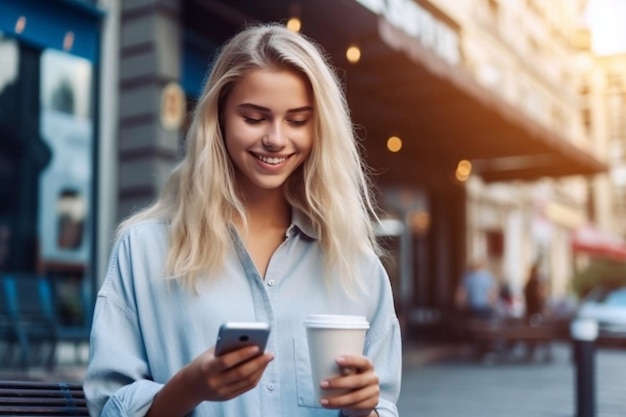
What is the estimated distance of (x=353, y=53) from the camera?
9891mm

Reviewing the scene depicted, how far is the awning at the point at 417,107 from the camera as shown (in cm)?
936

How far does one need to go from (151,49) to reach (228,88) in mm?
7781

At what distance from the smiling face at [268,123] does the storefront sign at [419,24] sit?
23.5 ft

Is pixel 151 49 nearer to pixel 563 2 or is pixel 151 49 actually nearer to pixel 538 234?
pixel 538 234

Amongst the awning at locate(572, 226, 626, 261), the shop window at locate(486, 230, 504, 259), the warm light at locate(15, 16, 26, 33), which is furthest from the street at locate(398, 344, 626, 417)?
the awning at locate(572, 226, 626, 261)

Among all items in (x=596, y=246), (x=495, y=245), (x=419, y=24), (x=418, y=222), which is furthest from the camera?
(x=596, y=246)

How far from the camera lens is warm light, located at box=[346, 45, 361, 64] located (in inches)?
385

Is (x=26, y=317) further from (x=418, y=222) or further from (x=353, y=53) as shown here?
(x=418, y=222)

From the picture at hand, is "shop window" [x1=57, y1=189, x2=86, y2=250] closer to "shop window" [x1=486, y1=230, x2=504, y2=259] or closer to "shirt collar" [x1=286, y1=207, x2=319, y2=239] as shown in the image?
"shirt collar" [x1=286, y1=207, x2=319, y2=239]

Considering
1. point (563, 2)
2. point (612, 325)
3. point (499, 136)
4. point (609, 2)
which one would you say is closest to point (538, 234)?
point (563, 2)

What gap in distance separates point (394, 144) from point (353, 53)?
5.62 metres

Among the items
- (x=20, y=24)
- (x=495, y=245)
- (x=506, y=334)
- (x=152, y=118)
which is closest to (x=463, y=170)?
(x=506, y=334)

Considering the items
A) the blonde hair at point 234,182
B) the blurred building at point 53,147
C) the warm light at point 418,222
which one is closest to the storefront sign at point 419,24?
the blurred building at point 53,147

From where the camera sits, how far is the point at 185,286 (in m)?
1.75
